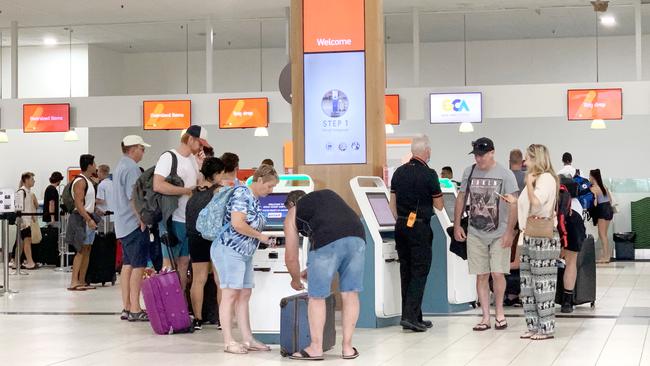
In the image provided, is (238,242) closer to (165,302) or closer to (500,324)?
(165,302)

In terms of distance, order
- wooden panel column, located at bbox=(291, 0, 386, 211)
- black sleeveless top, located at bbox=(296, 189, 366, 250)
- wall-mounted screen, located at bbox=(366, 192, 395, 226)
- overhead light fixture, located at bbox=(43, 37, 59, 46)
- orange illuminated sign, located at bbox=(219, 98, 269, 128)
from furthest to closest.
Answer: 1. overhead light fixture, located at bbox=(43, 37, 59, 46)
2. orange illuminated sign, located at bbox=(219, 98, 269, 128)
3. wooden panel column, located at bbox=(291, 0, 386, 211)
4. wall-mounted screen, located at bbox=(366, 192, 395, 226)
5. black sleeveless top, located at bbox=(296, 189, 366, 250)

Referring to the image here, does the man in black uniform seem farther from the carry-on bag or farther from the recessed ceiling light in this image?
the recessed ceiling light

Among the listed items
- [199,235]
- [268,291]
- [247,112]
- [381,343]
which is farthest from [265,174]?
[247,112]

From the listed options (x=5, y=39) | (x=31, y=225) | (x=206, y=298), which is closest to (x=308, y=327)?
(x=206, y=298)

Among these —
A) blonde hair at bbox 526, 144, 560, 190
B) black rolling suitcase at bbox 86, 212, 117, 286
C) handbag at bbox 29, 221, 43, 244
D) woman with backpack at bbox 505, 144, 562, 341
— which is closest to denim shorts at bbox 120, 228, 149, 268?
woman with backpack at bbox 505, 144, 562, 341

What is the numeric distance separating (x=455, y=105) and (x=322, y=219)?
12.0 meters

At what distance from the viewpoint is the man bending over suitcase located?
21.5ft

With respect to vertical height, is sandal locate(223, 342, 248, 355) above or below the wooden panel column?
below

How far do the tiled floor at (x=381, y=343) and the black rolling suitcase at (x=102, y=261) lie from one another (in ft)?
9.73

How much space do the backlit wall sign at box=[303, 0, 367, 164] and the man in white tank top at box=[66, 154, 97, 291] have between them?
14.2 ft

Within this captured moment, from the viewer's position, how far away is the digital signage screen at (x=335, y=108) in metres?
9.16

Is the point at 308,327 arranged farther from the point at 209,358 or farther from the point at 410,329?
the point at 410,329

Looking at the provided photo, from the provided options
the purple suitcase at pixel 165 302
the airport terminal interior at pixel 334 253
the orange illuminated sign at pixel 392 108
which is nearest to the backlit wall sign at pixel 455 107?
the orange illuminated sign at pixel 392 108

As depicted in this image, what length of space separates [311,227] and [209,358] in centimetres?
109
